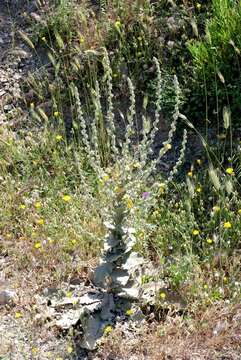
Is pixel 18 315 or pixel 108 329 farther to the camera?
pixel 18 315

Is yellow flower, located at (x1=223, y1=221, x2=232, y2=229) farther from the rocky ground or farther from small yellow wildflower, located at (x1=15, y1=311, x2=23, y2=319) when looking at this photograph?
small yellow wildflower, located at (x1=15, y1=311, x2=23, y2=319)

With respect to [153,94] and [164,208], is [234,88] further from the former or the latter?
[164,208]

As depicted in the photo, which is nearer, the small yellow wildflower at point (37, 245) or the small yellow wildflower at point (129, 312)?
the small yellow wildflower at point (129, 312)

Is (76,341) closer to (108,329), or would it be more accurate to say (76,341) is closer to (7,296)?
(108,329)

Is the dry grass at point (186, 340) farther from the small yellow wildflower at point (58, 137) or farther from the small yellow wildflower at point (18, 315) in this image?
the small yellow wildflower at point (58, 137)

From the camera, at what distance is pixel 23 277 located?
3.76 m

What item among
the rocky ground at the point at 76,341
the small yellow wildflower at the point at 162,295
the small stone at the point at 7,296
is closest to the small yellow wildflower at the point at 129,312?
the rocky ground at the point at 76,341

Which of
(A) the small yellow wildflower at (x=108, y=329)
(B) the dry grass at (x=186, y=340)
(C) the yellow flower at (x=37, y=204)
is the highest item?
(C) the yellow flower at (x=37, y=204)

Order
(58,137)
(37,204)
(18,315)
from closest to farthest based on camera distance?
(18,315)
(37,204)
(58,137)

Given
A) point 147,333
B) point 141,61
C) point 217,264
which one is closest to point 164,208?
point 217,264

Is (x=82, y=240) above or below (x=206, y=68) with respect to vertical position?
below

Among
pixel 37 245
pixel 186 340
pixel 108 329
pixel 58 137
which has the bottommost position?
pixel 186 340

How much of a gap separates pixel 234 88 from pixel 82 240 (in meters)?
1.58

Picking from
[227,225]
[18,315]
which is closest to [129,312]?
[18,315]
